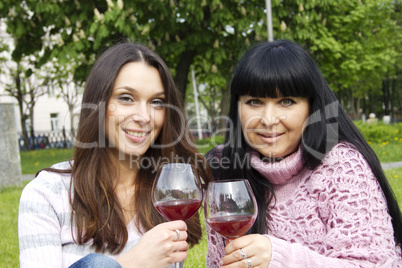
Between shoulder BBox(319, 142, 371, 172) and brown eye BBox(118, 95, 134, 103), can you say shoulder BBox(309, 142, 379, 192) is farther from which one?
brown eye BBox(118, 95, 134, 103)

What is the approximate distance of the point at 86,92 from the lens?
2486 mm

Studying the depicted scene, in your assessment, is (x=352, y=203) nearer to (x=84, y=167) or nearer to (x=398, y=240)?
(x=398, y=240)

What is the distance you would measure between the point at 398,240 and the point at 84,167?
190 cm

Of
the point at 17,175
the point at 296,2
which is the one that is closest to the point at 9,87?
the point at 17,175

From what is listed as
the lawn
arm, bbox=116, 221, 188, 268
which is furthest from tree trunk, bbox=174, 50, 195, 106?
arm, bbox=116, 221, 188, 268

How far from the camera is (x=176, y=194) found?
6.40 ft

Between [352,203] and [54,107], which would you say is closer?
[352,203]

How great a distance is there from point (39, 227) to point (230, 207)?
41.2 inches

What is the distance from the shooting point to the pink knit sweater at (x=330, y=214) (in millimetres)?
1961

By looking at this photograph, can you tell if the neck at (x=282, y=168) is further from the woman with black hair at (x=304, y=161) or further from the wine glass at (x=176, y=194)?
the wine glass at (x=176, y=194)

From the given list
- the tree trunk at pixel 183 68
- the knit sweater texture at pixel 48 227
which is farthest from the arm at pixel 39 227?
the tree trunk at pixel 183 68

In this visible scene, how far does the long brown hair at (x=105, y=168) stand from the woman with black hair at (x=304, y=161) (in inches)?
16.0

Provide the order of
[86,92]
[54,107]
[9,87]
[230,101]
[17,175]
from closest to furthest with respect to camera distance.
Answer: [86,92] < [230,101] < [17,175] < [9,87] < [54,107]

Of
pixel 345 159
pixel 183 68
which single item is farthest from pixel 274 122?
pixel 183 68
